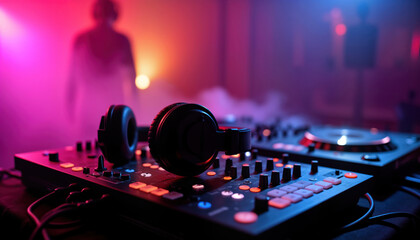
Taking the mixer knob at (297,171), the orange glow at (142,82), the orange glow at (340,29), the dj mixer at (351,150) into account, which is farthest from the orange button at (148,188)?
the orange glow at (340,29)

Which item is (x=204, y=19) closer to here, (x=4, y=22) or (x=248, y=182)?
Answer: (x=4, y=22)

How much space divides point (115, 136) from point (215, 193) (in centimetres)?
31

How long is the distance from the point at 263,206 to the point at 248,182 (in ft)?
0.56

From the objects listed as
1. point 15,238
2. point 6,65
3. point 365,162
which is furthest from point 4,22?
point 365,162

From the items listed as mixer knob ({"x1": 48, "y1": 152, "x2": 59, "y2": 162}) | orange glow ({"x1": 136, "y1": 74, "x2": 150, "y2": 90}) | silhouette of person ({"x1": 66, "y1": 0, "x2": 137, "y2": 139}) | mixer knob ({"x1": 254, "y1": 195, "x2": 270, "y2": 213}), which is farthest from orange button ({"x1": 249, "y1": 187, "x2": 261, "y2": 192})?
orange glow ({"x1": 136, "y1": 74, "x2": 150, "y2": 90})

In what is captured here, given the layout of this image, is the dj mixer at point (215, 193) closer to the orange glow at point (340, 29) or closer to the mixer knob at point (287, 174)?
the mixer knob at point (287, 174)

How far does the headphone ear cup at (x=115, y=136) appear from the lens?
758 millimetres

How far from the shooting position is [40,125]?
125 cm

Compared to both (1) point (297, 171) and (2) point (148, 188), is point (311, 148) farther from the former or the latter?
(2) point (148, 188)

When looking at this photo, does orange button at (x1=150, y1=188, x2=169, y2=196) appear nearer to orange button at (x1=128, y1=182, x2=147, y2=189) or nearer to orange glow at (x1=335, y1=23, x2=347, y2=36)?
orange button at (x1=128, y1=182, x2=147, y2=189)

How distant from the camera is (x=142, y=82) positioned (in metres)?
1.61

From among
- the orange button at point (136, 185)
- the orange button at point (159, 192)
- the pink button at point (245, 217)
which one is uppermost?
the pink button at point (245, 217)

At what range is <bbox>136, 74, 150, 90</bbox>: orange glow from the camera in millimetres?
1587

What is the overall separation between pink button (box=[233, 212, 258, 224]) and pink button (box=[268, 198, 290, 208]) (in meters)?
0.05
